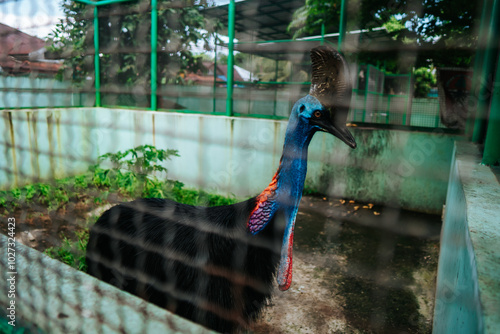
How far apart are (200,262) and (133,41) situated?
452 cm

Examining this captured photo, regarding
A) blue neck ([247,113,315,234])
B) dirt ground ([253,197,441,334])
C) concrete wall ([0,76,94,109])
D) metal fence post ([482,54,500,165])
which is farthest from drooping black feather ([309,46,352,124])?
concrete wall ([0,76,94,109])

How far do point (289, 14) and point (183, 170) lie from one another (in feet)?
13.7

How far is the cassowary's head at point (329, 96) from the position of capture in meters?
1.40

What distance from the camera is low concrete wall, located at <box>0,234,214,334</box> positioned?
2.55ft

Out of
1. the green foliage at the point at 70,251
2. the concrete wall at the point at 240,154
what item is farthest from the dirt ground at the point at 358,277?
the green foliage at the point at 70,251

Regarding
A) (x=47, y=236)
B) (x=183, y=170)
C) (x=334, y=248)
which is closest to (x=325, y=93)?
(x=334, y=248)

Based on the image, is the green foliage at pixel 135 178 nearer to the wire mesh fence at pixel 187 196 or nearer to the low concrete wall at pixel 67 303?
the wire mesh fence at pixel 187 196

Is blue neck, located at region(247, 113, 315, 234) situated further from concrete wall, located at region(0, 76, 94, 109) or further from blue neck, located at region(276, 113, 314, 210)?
concrete wall, located at region(0, 76, 94, 109)

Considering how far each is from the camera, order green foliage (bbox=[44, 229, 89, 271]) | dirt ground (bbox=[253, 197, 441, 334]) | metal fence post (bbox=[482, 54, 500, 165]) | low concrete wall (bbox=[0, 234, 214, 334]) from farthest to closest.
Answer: green foliage (bbox=[44, 229, 89, 271]), dirt ground (bbox=[253, 197, 441, 334]), metal fence post (bbox=[482, 54, 500, 165]), low concrete wall (bbox=[0, 234, 214, 334])

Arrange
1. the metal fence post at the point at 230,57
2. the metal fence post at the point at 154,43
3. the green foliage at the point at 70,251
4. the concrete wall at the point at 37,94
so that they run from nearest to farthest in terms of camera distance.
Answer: the green foliage at the point at 70,251, the concrete wall at the point at 37,94, the metal fence post at the point at 230,57, the metal fence post at the point at 154,43

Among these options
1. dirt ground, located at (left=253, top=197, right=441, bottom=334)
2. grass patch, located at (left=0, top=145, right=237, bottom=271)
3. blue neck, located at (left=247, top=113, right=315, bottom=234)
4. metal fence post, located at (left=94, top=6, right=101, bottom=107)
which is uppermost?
metal fence post, located at (left=94, top=6, right=101, bottom=107)

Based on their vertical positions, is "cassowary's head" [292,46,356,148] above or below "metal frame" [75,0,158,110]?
below

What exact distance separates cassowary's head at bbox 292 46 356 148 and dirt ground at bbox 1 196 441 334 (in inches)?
16.7

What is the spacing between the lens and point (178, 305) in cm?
147
